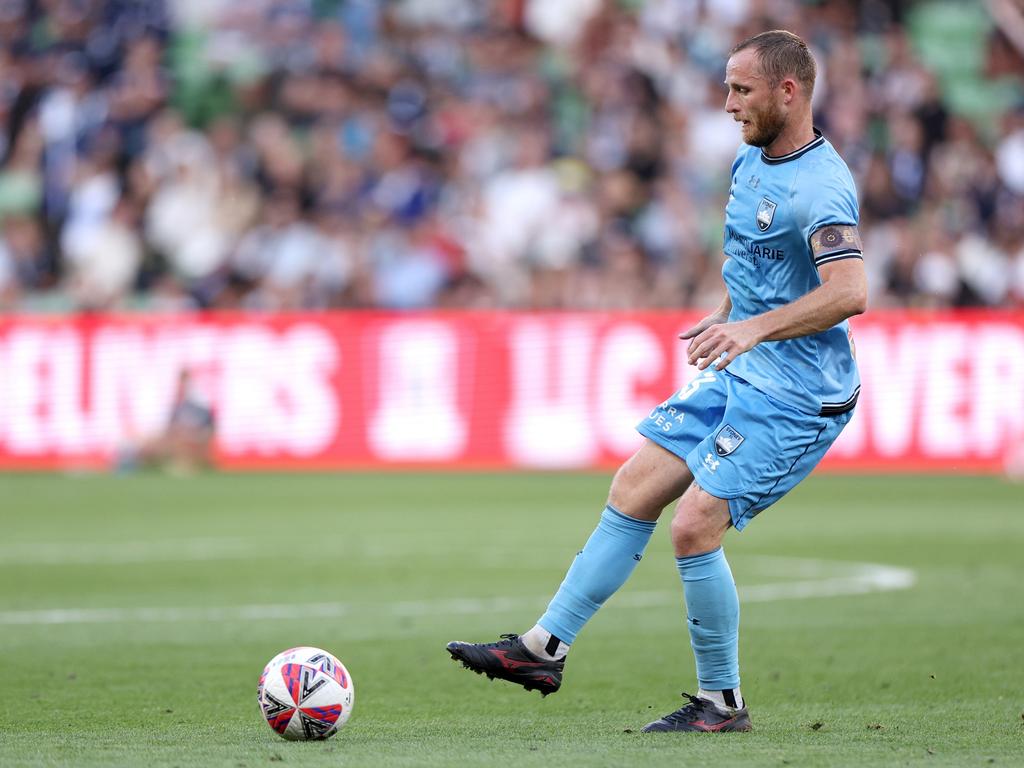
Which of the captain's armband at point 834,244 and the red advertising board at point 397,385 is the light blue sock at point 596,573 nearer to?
the captain's armband at point 834,244

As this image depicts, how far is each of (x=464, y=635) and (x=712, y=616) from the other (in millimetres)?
3036

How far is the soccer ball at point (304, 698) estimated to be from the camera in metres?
5.81

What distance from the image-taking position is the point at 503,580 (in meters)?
11.4

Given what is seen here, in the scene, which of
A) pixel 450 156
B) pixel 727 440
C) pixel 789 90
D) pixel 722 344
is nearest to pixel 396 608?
pixel 727 440

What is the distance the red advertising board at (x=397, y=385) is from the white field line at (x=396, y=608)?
8.99 meters

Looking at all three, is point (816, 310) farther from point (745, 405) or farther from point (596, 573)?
point (596, 573)

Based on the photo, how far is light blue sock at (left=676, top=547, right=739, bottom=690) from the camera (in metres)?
6.04

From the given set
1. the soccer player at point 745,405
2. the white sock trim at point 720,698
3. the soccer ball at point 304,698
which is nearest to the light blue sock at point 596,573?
the soccer player at point 745,405

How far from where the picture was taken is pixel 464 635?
8930mm

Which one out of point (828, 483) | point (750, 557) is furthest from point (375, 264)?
point (750, 557)

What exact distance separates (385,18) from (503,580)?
1466 cm

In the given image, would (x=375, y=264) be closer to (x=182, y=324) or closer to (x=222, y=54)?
(x=182, y=324)

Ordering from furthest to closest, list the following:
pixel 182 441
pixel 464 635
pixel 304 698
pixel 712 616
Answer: pixel 182 441
pixel 464 635
pixel 712 616
pixel 304 698

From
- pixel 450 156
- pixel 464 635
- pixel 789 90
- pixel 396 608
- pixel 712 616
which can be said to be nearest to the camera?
pixel 789 90
